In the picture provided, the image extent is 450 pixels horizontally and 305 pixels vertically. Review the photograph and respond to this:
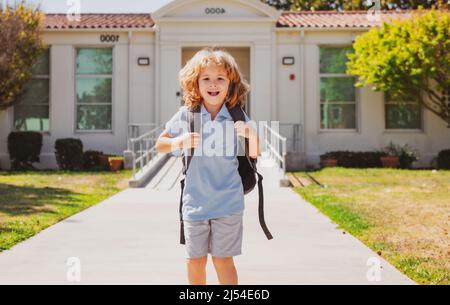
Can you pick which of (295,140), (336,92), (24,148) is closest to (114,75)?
(24,148)

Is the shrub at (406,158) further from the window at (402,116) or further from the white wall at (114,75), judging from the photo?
the white wall at (114,75)

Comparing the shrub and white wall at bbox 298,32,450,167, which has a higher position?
white wall at bbox 298,32,450,167

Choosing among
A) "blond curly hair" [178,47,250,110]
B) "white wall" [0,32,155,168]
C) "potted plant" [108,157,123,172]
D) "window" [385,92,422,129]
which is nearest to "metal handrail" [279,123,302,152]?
"window" [385,92,422,129]

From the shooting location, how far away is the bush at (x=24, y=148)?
54.9 ft

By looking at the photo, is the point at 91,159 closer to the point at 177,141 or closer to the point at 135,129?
the point at 135,129

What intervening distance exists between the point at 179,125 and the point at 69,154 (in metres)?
13.4

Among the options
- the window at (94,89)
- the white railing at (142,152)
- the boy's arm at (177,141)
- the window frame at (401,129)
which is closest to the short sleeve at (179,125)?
the boy's arm at (177,141)

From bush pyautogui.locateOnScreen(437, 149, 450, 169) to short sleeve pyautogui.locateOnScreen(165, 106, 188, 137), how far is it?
14.4 metres

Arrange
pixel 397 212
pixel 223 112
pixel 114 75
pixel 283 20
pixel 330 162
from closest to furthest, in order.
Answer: pixel 223 112, pixel 397 212, pixel 330 162, pixel 114 75, pixel 283 20

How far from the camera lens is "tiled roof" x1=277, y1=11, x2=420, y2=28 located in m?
17.6

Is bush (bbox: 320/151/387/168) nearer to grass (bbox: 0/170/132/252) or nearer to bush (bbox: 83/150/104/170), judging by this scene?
grass (bbox: 0/170/132/252)

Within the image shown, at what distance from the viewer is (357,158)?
16578 mm
